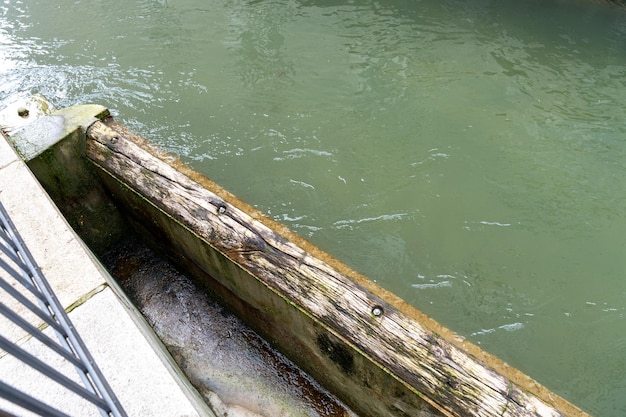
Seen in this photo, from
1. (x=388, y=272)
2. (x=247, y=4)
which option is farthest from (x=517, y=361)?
(x=247, y=4)

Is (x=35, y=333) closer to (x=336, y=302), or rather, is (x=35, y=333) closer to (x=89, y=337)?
(x=89, y=337)

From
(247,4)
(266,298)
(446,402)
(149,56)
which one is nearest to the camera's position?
(446,402)

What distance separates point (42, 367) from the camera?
1031 mm

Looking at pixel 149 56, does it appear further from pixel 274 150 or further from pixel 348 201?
pixel 348 201

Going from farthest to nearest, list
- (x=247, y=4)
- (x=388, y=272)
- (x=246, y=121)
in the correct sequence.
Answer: (x=247, y=4) < (x=246, y=121) < (x=388, y=272)

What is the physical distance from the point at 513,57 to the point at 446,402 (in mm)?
5981

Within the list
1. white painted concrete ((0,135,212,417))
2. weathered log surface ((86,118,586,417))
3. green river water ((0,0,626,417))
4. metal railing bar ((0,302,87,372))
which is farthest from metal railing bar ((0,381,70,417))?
green river water ((0,0,626,417))

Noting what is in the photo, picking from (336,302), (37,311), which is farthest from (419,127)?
(37,311)

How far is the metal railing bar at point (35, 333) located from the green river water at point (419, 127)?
3003 mm

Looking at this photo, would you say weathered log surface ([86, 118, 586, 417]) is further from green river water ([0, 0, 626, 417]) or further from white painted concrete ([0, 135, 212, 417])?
green river water ([0, 0, 626, 417])

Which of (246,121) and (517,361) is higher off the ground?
(246,121)

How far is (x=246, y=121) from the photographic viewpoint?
549cm

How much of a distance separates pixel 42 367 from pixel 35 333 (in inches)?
7.0

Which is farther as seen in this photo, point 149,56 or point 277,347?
point 149,56
